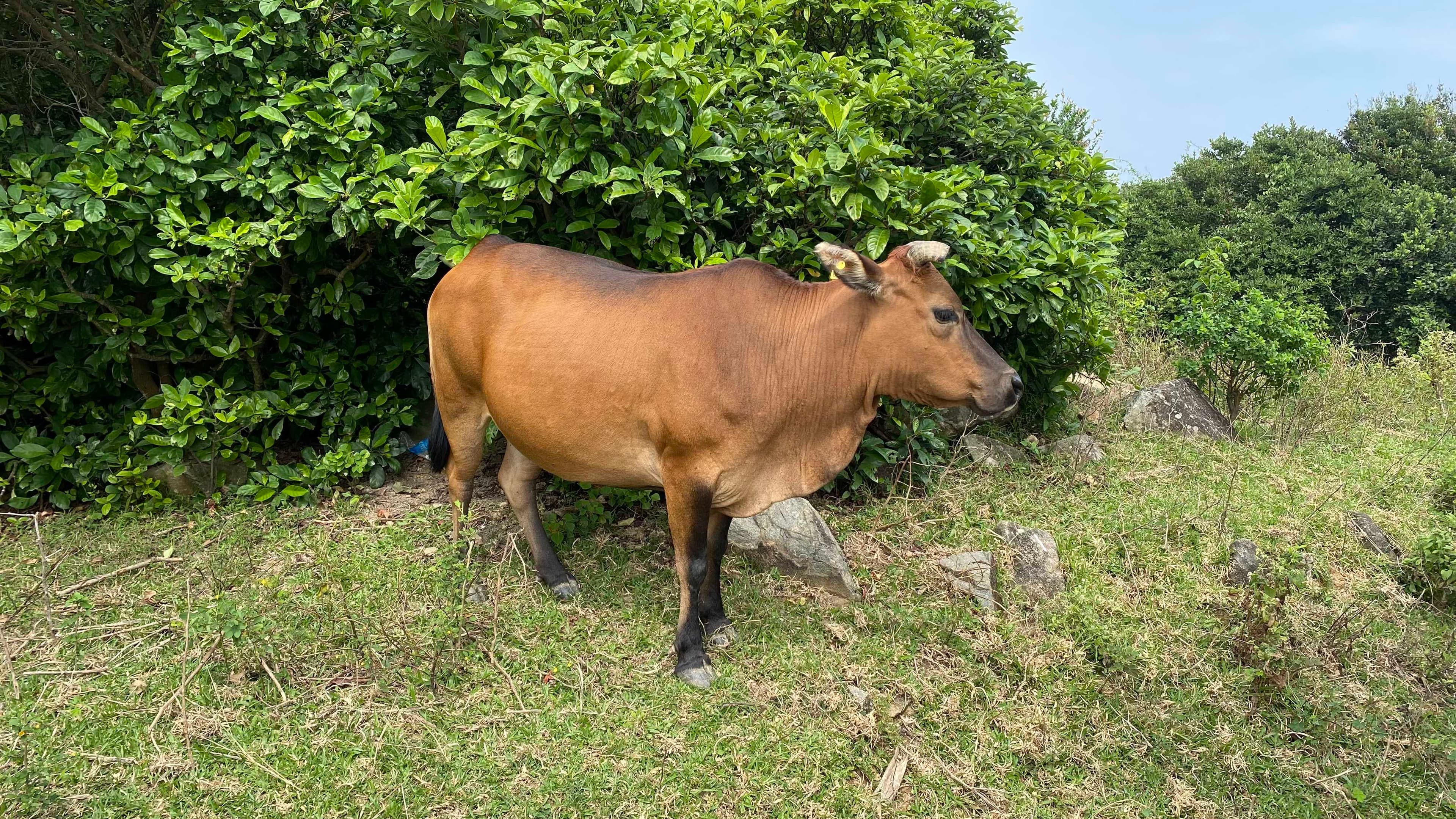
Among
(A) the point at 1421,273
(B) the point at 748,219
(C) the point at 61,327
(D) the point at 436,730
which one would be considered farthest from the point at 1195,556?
(A) the point at 1421,273

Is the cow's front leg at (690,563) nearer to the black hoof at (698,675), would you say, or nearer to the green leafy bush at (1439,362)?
the black hoof at (698,675)

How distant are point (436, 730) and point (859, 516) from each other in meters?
2.79

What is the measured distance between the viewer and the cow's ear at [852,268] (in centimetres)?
337

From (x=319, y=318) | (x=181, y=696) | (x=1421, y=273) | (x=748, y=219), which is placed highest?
(x=1421, y=273)

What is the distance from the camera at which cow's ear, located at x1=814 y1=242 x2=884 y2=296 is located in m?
3.37

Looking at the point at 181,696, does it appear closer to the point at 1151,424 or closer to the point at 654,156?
the point at 654,156

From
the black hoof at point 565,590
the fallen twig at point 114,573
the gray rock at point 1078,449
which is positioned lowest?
the fallen twig at point 114,573

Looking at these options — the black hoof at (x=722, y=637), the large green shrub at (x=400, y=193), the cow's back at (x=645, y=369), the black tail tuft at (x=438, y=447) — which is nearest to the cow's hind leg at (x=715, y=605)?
the black hoof at (x=722, y=637)

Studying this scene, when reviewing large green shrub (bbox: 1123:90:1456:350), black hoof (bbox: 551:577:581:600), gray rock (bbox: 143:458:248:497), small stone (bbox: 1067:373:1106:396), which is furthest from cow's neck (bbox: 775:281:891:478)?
large green shrub (bbox: 1123:90:1456:350)

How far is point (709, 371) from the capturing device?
3.50 metres

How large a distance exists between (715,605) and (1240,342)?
17.8 ft

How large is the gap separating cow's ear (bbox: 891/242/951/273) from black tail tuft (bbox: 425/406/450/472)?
2738 mm

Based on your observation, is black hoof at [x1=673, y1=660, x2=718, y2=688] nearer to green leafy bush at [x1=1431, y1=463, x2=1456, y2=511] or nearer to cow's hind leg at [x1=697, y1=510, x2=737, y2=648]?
cow's hind leg at [x1=697, y1=510, x2=737, y2=648]

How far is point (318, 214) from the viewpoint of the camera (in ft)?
15.1
